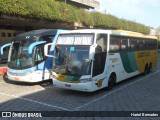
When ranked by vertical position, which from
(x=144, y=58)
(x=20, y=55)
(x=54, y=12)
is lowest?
(x=144, y=58)

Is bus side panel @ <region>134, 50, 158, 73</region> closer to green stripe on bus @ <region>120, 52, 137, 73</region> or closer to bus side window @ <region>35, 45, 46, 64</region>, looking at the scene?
green stripe on bus @ <region>120, 52, 137, 73</region>

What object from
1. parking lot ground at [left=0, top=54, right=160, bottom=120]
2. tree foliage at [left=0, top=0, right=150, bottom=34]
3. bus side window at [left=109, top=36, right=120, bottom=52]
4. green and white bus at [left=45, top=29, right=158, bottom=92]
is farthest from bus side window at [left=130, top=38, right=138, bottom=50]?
tree foliage at [left=0, top=0, right=150, bottom=34]

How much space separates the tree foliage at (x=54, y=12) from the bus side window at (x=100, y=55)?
8.33 metres

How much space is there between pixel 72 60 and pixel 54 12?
12149mm

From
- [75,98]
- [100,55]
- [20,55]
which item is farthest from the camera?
[20,55]

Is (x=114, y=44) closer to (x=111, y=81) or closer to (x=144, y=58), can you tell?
(x=111, y=81)

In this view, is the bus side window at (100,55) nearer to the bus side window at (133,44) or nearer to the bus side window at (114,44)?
the bus side window at (114,44)

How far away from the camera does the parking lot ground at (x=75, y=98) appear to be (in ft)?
30.1

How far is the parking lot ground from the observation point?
9.18 m

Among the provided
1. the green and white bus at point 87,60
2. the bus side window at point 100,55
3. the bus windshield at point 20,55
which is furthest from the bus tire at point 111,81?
the bus windshield at point 20,55

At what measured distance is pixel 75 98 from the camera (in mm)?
10656

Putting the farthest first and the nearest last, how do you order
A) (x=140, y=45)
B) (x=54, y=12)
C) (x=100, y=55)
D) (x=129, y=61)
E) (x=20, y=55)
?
(x=54, y=12)
(x=140, y=45)
(x=129, y=61)
(x=20, y=55)
(x=100, y=55)

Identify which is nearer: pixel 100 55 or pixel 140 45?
→ pixel 100 55

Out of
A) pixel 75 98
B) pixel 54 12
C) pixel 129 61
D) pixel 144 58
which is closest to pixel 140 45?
pixel 144 58
